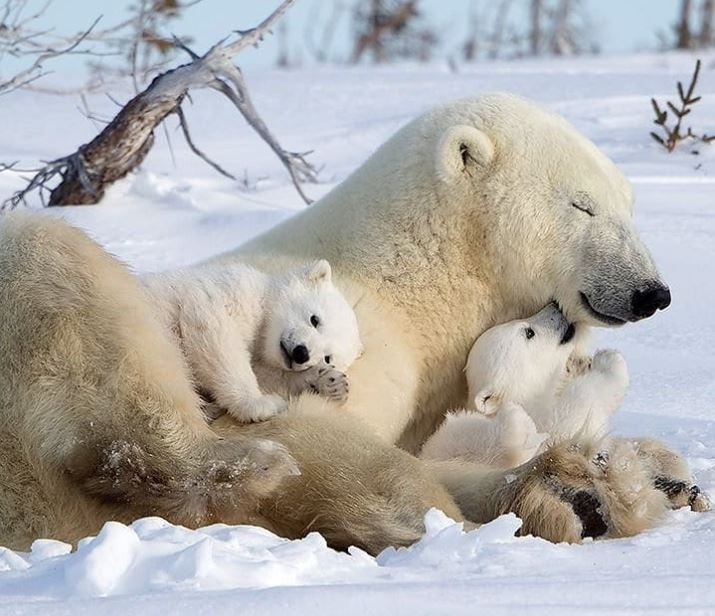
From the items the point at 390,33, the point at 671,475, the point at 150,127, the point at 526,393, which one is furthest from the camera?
the point at 390,33

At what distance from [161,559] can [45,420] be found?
2.60ft

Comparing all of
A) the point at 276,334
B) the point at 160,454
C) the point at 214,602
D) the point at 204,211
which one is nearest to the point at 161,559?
the point at 214,602

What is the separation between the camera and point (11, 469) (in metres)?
3.21

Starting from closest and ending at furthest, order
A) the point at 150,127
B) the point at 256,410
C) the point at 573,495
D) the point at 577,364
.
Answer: the point at 573,495
the point at 256,410
the point at 577,364
the point at 150,127

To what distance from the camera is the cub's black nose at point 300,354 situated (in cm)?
393

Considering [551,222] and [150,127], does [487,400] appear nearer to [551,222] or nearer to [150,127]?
[551,222]

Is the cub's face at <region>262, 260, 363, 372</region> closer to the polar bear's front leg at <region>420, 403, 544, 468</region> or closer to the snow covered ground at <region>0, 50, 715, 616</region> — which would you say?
the polar bear's front leg at <region>420, 403, 544, 468</region>

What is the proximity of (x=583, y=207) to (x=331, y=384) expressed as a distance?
3.44 ft

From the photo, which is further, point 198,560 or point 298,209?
point 298,209

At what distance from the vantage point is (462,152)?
4371 millimetres

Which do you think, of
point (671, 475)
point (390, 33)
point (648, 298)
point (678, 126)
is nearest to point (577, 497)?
point (671, 475)

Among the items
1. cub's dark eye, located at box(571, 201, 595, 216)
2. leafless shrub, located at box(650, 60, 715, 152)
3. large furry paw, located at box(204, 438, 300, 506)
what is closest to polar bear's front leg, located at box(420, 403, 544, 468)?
cub's dark eye, located at box(571, 201, 595, 216)

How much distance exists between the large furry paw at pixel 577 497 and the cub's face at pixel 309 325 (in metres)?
0.79

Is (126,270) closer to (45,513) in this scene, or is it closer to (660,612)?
(45,513)
